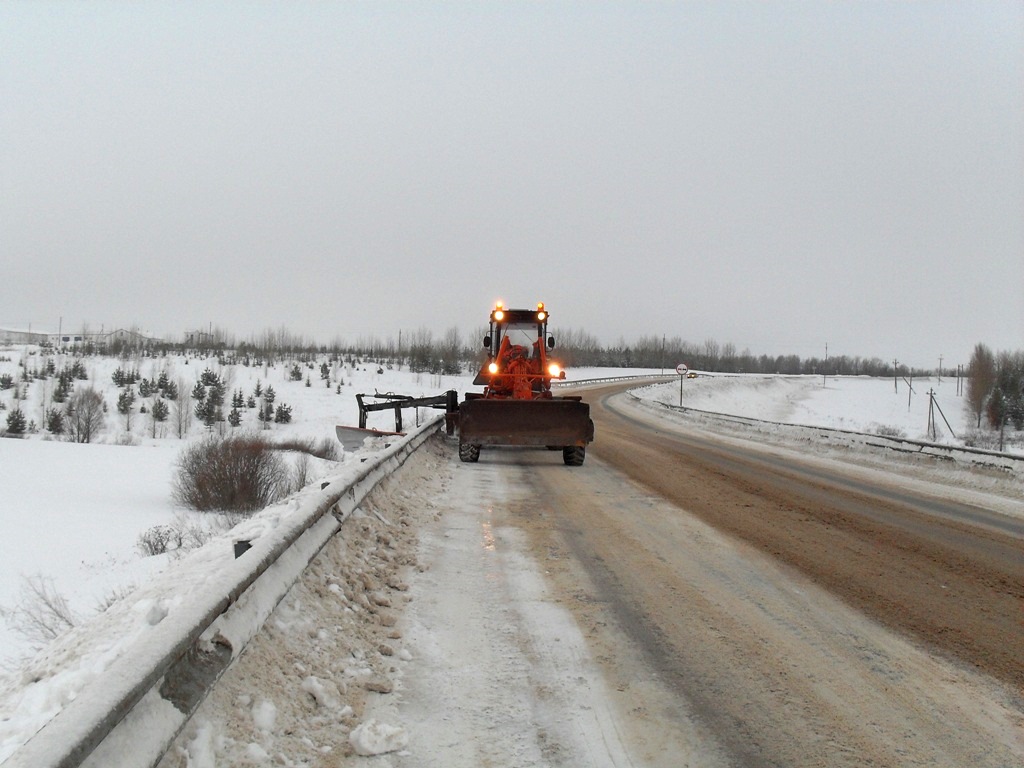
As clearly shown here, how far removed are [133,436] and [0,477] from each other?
49.9ft

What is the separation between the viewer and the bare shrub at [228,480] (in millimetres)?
16141

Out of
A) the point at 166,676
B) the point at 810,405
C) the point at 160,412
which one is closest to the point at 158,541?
the point at 166,676

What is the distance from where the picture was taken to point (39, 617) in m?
8.12

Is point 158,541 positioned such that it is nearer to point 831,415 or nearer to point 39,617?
point 39,617

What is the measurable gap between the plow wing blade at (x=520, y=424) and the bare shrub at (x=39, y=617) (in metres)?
6.45

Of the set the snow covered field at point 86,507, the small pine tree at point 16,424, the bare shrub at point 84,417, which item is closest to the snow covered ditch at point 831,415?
the snow covered field at point 86,507

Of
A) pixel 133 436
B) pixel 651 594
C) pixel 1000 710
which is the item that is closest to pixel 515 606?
pixel 651 594

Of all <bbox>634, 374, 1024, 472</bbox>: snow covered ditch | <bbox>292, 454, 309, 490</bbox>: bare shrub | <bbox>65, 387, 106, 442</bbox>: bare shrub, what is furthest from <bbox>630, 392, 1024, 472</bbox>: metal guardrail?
<bbox>65, 387, 106, 442</bbox>: bare shrub

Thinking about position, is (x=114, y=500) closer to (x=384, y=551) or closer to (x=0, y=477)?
(x=0, y=477)

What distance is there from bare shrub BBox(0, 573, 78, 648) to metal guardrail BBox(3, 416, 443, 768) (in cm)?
560

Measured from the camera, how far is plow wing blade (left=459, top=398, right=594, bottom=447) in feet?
39.2

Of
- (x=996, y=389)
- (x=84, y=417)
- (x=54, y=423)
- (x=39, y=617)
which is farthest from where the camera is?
(x=996, y=389)

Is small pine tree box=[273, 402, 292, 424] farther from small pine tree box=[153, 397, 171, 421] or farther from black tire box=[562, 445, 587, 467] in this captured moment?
black tire box=[562, 445, 587, 467]

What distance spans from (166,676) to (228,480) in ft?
50.0
